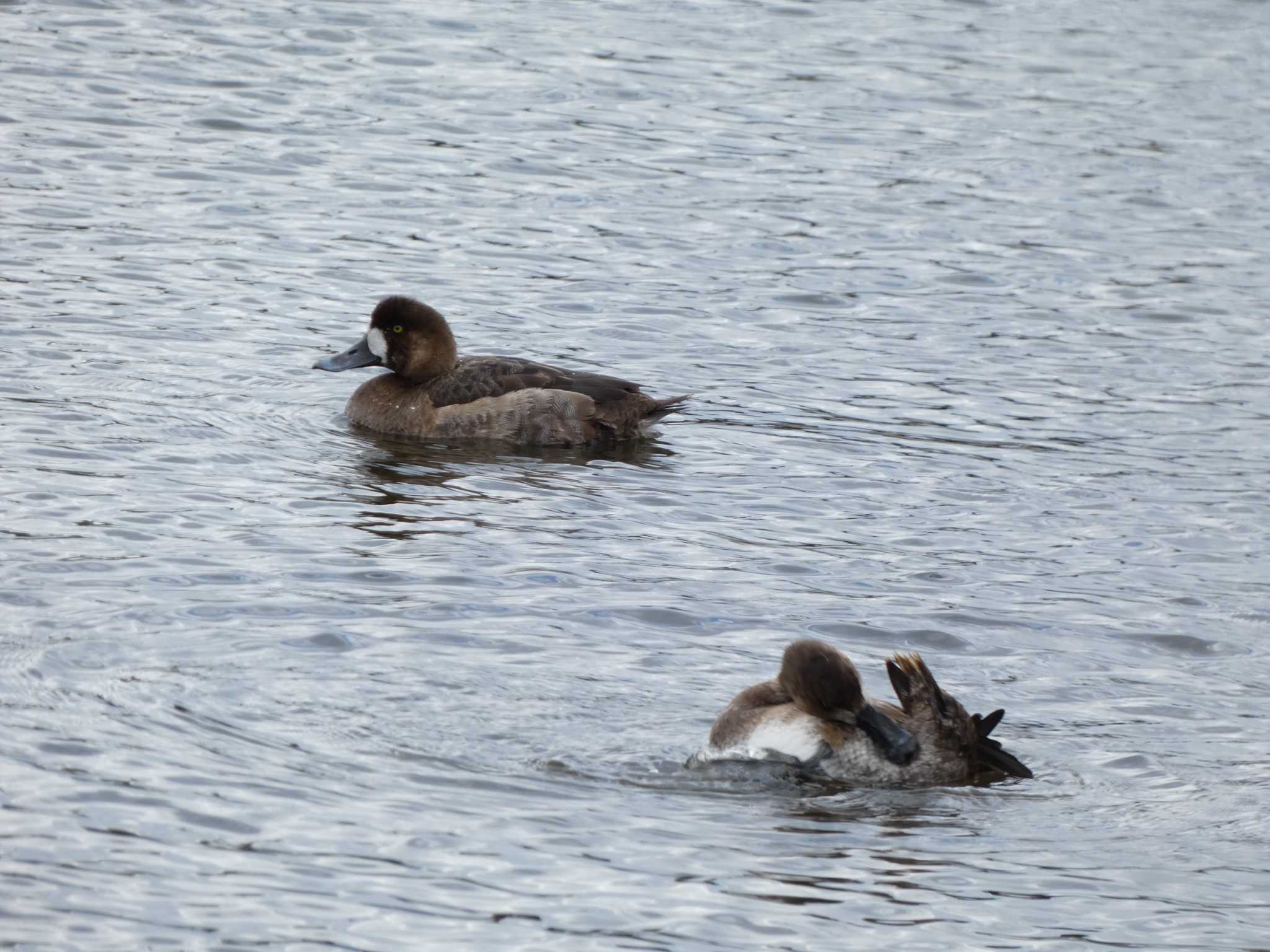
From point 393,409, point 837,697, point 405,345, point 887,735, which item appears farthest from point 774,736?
point 405,345

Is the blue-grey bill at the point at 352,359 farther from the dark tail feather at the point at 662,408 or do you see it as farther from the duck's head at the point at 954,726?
the duck's head at the point at 954,726

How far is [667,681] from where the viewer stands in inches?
362

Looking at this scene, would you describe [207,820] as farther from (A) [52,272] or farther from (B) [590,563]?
(A) [52,272]

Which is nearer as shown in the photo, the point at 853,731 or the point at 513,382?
the point at 853,731

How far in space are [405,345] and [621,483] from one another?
2220mm

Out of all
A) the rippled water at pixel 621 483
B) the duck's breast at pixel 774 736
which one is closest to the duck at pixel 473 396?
the rippled water at pixel 621 483

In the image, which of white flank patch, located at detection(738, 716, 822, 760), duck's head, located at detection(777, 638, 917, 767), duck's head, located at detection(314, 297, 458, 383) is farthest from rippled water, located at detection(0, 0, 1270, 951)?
duck's head, located at detection(314, 297, 458, 383)

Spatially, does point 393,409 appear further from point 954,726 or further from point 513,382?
point 954,726

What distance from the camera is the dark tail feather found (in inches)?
531

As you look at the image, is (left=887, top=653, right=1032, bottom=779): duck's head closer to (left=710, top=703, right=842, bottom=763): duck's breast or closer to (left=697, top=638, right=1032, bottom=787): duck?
(left=697, top=638, right=1032, bottom=787): duck

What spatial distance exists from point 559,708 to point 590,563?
2111 millimetres

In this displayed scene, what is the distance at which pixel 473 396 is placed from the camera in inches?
536

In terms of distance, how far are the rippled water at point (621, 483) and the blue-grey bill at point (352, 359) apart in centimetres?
27

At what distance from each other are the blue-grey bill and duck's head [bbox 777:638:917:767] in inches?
246
